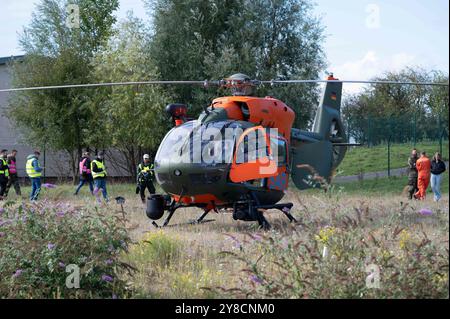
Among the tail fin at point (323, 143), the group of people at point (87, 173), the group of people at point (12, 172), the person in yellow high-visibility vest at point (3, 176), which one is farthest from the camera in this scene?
the person in yellow high-visibility vest at point (3, 176)

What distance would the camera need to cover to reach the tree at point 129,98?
1107 inches

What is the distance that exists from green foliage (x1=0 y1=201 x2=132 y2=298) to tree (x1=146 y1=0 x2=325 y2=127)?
2135 centimetres

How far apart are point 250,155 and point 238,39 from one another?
18.1 meters

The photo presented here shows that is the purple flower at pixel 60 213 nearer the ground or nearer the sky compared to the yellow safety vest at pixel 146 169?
nearer the sky

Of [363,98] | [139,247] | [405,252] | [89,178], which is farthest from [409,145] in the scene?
[363,98]

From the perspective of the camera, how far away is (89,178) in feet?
69.6

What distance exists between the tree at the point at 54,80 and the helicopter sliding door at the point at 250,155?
→ 22.4m

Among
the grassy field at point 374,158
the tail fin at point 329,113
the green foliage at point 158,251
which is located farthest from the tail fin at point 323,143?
the green foliage at point 158,251

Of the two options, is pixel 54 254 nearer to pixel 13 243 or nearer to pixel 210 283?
pixel 13 243

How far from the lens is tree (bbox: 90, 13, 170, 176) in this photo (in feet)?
92.3

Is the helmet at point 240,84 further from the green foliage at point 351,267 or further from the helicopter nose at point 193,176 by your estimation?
the green foliage at point 351,267

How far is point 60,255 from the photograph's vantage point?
242 inches

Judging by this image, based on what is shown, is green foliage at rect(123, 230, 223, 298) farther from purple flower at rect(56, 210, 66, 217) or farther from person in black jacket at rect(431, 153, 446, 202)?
person in black jacket at rect(431, 153, 446, 202)

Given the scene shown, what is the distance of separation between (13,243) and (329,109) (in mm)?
10521
